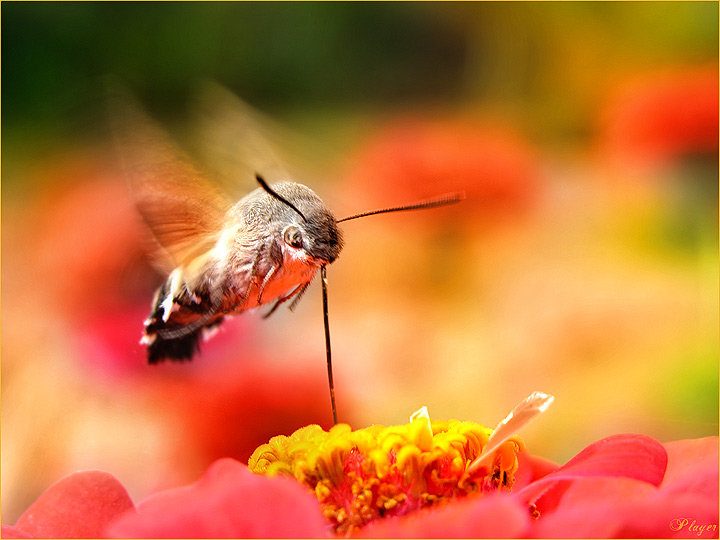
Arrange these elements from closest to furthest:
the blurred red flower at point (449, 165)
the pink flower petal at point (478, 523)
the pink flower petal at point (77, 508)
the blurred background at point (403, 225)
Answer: the pink flower petal at point (478, 523) → the pink flower petal at point (77, 508) → the blurred background at point (403, 225) → the blurred red flower at point (449, 165)

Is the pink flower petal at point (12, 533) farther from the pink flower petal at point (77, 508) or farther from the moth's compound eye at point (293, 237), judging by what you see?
the moth's compound eye at point (293, 237)

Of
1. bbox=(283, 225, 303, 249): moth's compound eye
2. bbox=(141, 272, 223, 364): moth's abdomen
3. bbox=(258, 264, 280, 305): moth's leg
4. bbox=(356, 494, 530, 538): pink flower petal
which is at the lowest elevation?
bbox=(356, 494, 530, 538): pink flower petal

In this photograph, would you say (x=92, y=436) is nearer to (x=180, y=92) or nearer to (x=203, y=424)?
(x=203, y=424)

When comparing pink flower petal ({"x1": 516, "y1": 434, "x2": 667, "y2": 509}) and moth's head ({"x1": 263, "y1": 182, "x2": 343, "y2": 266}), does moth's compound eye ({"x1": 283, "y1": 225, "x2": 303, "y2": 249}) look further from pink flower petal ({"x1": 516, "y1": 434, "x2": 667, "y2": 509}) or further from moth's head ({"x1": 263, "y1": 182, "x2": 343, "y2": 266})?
pink flower petal ({"x1": 516, "y1": 434, "x2": 667, "y2": 509})

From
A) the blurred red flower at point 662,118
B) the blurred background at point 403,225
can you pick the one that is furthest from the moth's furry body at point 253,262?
the blurred red flower at point 662,118

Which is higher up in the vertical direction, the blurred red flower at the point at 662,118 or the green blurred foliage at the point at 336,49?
the green blurred foliage at the point at 336,49

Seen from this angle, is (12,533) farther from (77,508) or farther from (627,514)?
(627,514)

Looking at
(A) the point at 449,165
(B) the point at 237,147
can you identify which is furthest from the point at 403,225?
(B) the point at 237,147

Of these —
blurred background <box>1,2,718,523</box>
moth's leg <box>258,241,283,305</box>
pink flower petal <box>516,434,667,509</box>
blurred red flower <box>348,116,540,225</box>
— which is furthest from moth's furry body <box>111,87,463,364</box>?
blurred red flower <box>348,116,540,225</box>
